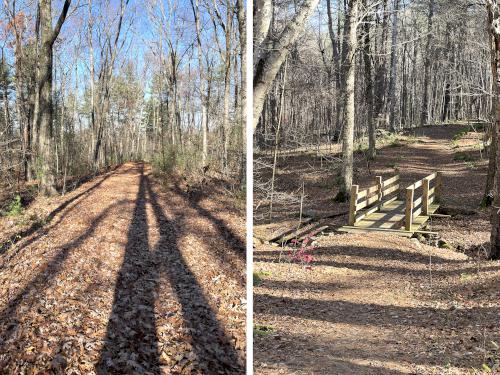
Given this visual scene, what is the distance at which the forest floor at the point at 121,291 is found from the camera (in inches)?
98.3

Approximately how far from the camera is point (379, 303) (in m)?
4.57

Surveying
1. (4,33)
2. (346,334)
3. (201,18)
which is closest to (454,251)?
(346,334)

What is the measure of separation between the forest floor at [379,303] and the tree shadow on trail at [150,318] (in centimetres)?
57

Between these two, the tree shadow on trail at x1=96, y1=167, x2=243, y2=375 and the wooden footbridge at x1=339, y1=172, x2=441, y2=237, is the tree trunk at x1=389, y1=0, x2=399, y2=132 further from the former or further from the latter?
the tree shadow on trail at x1=96, y1=167, x2=243, y2=375

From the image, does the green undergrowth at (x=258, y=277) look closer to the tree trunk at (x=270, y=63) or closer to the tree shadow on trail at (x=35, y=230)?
the tree shadow on trail at (x=35, y=230)

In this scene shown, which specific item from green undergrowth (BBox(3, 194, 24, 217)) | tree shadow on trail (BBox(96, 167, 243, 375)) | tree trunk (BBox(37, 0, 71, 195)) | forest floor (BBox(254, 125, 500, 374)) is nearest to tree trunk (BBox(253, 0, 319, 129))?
tree shadow on trail (BBox(96, 167, 243, 375))

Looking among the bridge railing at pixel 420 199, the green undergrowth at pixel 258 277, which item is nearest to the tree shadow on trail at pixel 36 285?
the green undergrowth at pixel 258 277

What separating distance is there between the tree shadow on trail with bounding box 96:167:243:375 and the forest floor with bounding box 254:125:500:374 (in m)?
0.57

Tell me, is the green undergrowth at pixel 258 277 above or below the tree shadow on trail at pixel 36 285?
below

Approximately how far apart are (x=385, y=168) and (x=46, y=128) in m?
9.61

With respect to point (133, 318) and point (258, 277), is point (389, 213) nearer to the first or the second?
point (258, 277)

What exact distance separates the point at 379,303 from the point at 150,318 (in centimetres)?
251

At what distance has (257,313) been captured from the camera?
167 inches

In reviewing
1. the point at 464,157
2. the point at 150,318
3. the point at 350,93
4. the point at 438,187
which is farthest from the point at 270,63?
the point at 464,157
